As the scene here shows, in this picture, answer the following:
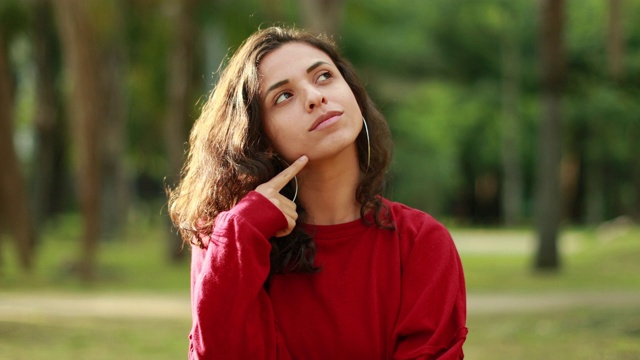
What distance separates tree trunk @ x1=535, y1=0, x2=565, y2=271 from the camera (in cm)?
1456

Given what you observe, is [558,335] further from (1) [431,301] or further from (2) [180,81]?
(2) [180,81]

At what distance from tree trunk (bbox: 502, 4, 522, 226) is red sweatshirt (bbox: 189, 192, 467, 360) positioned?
119 ft

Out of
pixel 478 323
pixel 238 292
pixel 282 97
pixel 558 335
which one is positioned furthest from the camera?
pixel 478 323

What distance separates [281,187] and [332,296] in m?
0.32

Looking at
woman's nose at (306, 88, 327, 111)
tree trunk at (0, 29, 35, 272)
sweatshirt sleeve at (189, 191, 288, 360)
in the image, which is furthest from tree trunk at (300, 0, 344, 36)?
sweatshirt sleeve at (189, 191, 288, 360)

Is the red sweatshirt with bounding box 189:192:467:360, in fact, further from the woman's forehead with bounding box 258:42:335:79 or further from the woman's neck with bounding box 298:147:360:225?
the woman's forehead with bounding box 258:42:335:79

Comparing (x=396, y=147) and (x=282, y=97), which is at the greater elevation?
(x=282, y=97)

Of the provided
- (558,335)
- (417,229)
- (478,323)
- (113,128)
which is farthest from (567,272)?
(113,128)

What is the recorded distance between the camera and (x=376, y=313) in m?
2.72

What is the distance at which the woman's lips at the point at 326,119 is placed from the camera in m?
2.78

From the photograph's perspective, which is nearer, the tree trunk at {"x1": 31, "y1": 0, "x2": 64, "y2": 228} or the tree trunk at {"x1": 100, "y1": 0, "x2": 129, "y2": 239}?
the tree trunk at {"x1": 31, "y1": 0, "x2": 64, "y2": 228}

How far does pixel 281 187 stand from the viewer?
2.80 m

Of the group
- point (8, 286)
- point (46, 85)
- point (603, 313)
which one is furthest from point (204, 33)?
point (603, 313)

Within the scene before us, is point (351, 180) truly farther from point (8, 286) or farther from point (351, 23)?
point (351, 23)
